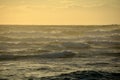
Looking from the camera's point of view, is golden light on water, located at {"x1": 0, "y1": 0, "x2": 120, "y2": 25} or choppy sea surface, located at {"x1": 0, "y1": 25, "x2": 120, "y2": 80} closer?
choppy sea surface, located at {"x1": 0, "y1": 25, "x2": 120, "y2": 80}

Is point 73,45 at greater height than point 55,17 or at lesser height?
lesser

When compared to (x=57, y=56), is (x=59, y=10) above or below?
above

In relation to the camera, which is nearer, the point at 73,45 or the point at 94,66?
the point at 94,66

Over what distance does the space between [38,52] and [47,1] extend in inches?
51.6

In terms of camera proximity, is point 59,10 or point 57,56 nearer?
point 57,56

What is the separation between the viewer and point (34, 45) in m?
9.01

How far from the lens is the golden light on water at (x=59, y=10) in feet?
23.9

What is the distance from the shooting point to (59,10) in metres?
7.66

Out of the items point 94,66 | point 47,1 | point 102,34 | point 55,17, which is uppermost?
point 47,1

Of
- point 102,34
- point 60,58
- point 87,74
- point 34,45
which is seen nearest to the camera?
point 87,74

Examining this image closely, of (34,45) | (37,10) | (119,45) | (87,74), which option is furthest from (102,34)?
(87,74)

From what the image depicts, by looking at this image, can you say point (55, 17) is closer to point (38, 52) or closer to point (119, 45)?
point (38, 52)

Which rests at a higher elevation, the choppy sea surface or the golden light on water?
the golden light on water

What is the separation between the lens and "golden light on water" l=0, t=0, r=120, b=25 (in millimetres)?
7289
